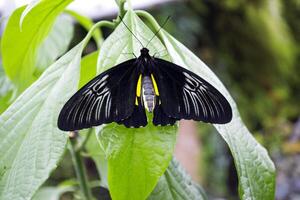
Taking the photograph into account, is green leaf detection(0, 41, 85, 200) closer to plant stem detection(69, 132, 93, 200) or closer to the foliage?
the foliage

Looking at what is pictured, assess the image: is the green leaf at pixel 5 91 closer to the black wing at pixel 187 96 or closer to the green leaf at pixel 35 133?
the green leaf at pixel 35 133

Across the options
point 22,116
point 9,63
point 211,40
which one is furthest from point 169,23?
point 22,116

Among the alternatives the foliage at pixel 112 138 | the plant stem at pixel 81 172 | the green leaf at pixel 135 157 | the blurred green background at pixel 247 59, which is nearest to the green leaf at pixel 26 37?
the foliage at pixel 112 138

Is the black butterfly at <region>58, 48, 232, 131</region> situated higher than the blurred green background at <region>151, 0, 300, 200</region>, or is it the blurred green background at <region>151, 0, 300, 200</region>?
the blurred green background at <region>151, 0, 300, 200</region>

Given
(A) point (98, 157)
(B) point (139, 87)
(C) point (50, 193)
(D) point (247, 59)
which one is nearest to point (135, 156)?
(B) point (139, 87)

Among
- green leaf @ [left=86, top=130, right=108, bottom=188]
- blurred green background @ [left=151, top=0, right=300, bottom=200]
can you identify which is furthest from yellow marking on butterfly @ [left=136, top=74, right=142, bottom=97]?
blurred green background @ [left=151, top=0, right=300, bottom=200]

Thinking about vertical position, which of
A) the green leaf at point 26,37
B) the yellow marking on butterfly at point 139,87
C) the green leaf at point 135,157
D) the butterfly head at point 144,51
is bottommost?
the green leaf at point 135,157
